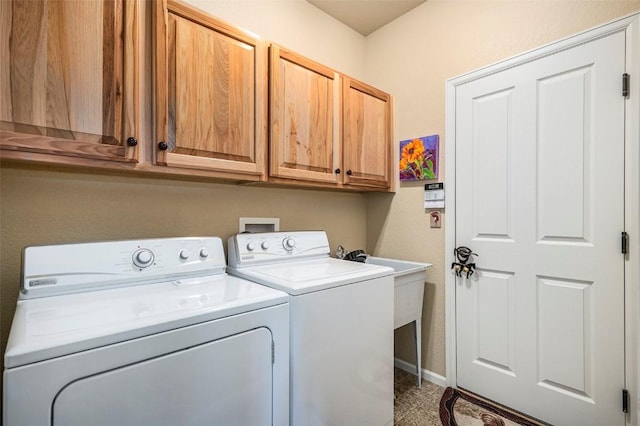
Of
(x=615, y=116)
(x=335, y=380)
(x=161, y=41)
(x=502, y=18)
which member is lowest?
(x=335, y=380)

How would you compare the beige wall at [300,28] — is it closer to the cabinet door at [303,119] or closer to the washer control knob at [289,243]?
the cabinet door at [303,119]

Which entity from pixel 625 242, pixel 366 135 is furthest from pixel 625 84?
pixel 366 135

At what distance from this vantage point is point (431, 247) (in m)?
2.17

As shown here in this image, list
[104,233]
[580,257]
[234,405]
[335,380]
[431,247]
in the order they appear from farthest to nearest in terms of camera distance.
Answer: [431,247] → [580,257] → [104,233] → [335,380] → [234,405]

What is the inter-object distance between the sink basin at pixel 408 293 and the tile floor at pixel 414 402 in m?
0.48

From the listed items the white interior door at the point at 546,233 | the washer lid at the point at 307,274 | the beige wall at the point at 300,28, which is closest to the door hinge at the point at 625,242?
the white interior door at the point at 546,233

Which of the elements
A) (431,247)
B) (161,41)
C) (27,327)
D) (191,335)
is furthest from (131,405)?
(431,247)

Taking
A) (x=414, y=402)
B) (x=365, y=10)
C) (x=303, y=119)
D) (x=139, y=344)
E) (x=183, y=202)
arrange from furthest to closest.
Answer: (x=365, y=10) < (x=414, y=402) < (x=303, y=119) < (x=183, y=202) < (x=139, y=344)

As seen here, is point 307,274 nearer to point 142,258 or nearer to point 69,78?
point 142,258

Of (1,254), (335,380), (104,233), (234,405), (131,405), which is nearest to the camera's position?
(131,405)

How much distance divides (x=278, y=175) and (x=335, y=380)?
103 centimetres

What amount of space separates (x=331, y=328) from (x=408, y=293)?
0.89 meters

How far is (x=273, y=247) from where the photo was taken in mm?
A: 1709

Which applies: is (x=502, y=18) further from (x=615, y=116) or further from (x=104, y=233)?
(x=104, y=233)
